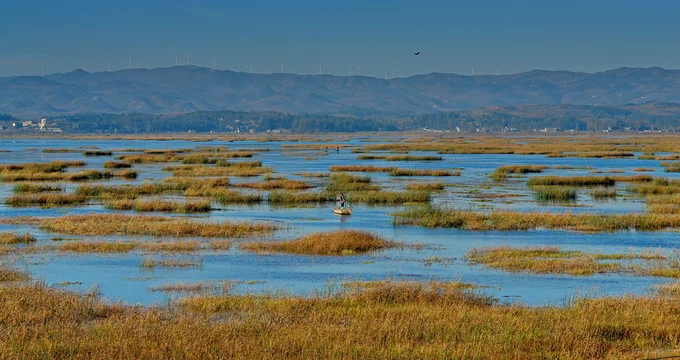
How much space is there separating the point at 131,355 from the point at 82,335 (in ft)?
6.50

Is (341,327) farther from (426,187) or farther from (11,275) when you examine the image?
(426,187)

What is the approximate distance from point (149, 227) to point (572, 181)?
1326 inches

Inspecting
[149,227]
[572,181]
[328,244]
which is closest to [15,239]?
[149,227]

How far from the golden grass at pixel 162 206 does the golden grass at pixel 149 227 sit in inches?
204

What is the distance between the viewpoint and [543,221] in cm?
3847

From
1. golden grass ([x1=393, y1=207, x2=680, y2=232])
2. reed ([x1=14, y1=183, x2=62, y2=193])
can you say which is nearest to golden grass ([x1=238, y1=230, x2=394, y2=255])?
golden grass ([x1=393, y1=207, x2=680, y2=232])

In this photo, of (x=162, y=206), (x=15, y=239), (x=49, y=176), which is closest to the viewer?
(x=15, y=239)

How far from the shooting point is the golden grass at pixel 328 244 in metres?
31.2

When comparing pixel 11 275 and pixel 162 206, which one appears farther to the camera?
pixel 162 206

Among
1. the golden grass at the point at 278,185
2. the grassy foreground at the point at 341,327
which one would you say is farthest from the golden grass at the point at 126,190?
the grassy foreground at the point at 341,327

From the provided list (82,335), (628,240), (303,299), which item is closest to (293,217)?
(628,240)

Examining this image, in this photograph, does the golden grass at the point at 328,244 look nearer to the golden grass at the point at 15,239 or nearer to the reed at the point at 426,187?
the golden grass at the point at 15,239

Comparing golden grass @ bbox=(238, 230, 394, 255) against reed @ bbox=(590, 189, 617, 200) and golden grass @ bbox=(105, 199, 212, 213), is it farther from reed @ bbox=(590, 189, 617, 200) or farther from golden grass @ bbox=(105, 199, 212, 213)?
reed @ bbox=(590, 189, 617, 200)

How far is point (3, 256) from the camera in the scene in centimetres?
2947
